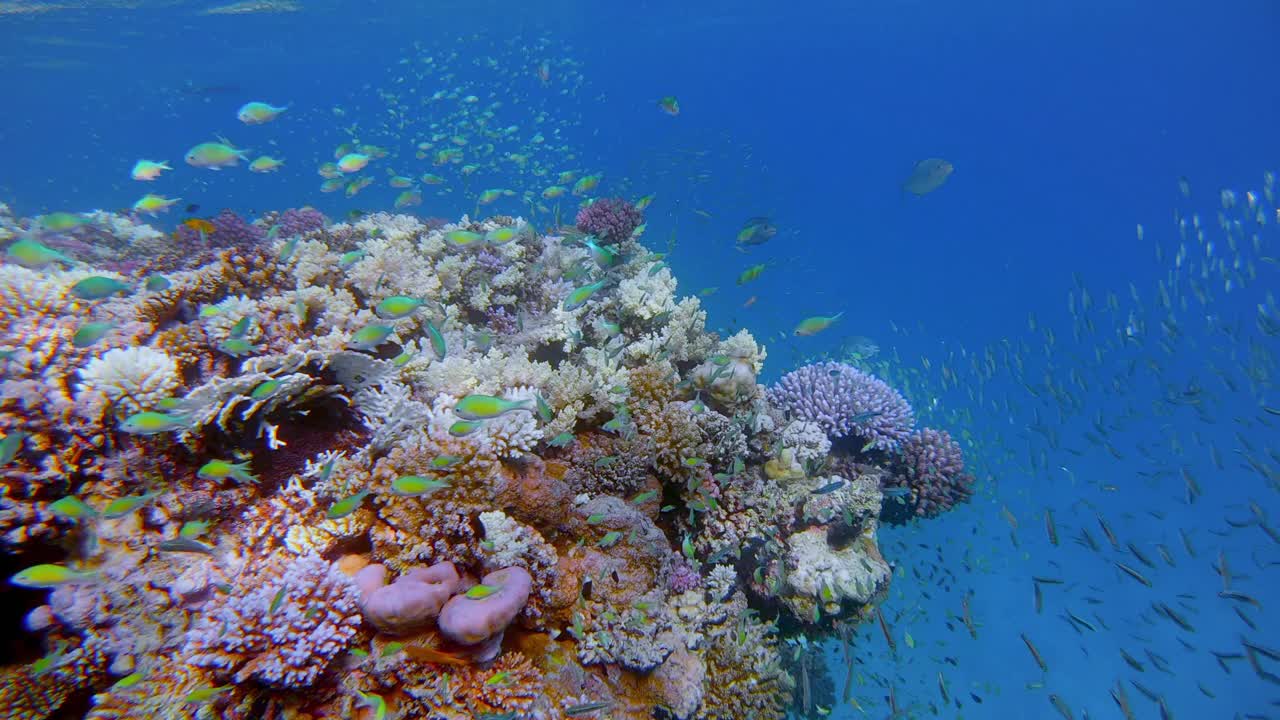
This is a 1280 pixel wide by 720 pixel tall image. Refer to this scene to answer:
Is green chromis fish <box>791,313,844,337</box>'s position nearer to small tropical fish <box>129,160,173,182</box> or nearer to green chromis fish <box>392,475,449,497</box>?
green chromis fish <box>392,475,449,497</box>

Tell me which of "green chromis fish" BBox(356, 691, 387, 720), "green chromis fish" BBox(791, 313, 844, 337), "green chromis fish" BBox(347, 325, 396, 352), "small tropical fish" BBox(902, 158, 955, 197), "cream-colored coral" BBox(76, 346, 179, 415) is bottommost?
"green chromis fish" BBox(356, 691, 387, 720)

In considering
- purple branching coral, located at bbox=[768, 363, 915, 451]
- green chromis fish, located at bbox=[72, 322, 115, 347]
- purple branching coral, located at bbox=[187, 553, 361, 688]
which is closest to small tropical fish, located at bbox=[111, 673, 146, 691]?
purple branching coral, located at bbox=[187, 553, 361, 688]

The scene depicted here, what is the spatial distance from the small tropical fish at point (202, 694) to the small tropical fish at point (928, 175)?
1376cm

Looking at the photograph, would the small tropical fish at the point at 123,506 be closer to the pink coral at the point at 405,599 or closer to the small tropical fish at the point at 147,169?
the pink coral at the point at 405,599

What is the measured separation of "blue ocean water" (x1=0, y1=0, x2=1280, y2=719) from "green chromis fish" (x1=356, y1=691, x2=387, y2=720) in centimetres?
824

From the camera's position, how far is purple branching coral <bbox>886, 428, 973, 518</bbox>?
285 inches

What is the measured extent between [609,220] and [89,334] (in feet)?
20.4

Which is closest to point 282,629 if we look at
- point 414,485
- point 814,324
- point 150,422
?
point 414,485

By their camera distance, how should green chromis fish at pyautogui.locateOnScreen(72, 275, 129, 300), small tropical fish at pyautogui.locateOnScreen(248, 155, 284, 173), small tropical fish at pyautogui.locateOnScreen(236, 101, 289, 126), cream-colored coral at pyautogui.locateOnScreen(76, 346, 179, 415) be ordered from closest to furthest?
cream-colored coral at pyautogui.locateOnScreen(76, 346, 179, 415) < green chromis fish at pyautogui.locateOnScreen(72, 275, 129, 300) < small tropical fish at pyautogui.locateOnScreen(236, 101, 289, 126) < small tropical fish at pyautogui.locateOnScreen(248, 155, 284, 173)

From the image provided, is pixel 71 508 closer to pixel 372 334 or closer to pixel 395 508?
pixel 395 508

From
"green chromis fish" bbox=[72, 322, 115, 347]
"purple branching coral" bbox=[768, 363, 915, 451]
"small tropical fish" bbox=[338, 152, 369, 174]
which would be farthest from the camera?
"small tropical fish" bbox=[338, 152, 369, 174]

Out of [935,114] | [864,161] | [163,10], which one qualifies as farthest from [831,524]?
[935,114]

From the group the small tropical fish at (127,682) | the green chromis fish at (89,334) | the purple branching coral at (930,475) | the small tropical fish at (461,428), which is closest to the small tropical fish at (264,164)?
the green chromis fish at (89,334)

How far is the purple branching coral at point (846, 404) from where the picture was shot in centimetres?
713
